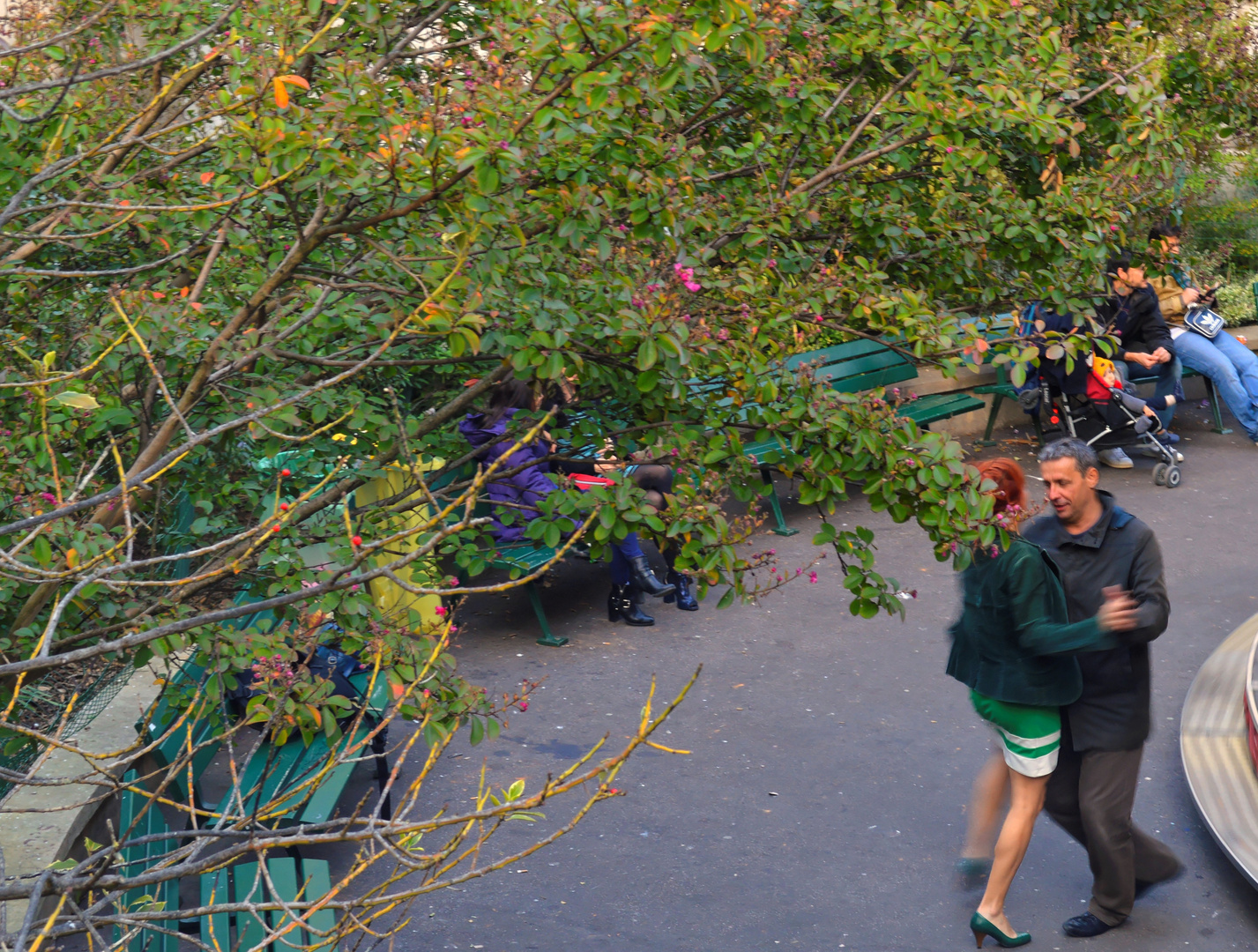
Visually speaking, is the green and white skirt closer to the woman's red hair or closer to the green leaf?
the woman's red hair

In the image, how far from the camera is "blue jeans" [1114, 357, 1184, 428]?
10562 mm

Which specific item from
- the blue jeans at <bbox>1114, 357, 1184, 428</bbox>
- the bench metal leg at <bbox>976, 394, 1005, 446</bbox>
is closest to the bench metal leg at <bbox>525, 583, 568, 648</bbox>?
the bench metal leg at <bbox>976, 394, 1005, 446</bbox>

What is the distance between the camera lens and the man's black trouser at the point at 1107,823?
4.34 metres

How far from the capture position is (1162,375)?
418 inches

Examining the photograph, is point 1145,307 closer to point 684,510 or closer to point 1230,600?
point 1230,600

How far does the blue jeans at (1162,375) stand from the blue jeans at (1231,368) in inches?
12.6

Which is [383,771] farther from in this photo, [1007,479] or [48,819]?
[1007,479]

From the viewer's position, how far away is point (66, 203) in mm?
Result: 2920

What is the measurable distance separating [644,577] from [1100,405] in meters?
4.68

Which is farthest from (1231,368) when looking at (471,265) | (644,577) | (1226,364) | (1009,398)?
(471,265)

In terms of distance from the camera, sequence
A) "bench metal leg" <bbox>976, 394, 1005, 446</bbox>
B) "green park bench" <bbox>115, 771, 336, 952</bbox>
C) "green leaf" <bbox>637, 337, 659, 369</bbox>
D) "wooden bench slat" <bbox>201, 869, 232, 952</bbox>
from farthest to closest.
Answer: "bench metal leg" <bbox>976, 394, 1005, 446</bbox> < "wooden bench slat" <bbox>201, 869, 232, 952</bbox> < "green park bench" <bbox>115, 771, 336, 952</bbox> < "green leaf" <bbox>637, 337, 659, 369</bbox>

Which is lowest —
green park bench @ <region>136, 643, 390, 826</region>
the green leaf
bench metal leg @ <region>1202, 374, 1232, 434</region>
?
bench metal leg @ <region>1202, 374, 1232, 434</region>

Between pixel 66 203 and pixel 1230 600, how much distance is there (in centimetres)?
721

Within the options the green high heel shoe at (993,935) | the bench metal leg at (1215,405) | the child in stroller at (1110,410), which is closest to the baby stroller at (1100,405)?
the child in stroller at (1110,410)
